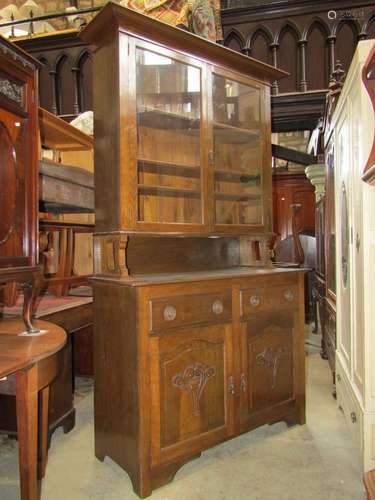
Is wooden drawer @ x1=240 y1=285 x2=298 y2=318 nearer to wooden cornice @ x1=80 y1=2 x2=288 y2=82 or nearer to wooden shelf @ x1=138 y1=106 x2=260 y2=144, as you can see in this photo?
wooden shelf @ x1=138 y1=106 x2=260 y2=144

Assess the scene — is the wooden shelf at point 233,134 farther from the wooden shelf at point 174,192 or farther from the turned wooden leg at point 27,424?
the turned wooden leg at point 27,424

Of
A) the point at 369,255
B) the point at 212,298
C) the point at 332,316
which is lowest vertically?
the point at 332,316

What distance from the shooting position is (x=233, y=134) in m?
2.32

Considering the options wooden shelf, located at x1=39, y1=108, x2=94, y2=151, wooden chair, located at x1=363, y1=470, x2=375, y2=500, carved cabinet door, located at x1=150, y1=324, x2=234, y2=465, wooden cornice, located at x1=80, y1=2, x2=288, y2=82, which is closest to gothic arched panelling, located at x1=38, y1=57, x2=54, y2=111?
wooden shelf, located at x1=39, y1=108, x2=94, y2=151

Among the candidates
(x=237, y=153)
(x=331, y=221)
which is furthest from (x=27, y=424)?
(x=331, y=221)

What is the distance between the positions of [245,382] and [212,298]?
20.2 inches

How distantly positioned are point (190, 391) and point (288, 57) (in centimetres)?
302

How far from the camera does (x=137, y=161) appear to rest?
6.13ft

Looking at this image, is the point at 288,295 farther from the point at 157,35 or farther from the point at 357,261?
the point at 157,35

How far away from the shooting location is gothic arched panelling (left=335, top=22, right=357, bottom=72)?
3.34 m

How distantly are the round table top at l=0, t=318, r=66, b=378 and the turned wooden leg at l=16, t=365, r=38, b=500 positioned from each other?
65 mm

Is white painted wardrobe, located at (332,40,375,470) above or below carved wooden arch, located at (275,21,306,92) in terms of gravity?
below

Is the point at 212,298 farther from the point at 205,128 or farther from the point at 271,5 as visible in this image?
the point at 271,5

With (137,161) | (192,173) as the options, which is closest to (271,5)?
(192,173)
